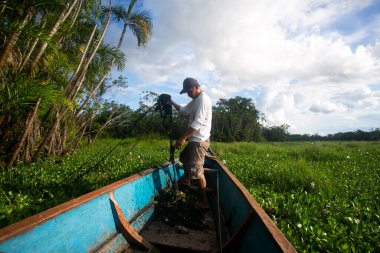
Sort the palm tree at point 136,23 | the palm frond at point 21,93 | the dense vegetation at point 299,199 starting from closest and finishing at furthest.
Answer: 1. the dense vegetation at point 299,199
2. the palm frond at point 21,93
3. the palm tree at point 136,23

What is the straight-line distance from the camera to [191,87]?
394cm

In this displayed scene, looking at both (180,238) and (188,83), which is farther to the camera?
(188,83)

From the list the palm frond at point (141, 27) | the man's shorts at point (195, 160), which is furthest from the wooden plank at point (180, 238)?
the palm frond at point (141, 27)

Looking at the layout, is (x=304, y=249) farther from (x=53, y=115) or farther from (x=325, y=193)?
(x=53, y=115)

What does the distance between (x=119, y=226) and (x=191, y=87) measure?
2205 millimetres

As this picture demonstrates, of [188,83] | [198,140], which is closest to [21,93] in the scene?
[188,83]

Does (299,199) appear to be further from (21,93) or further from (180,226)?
(21,93)

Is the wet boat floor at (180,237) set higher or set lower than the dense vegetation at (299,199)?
lower

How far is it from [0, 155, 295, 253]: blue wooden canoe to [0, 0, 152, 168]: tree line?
3469 millimetres

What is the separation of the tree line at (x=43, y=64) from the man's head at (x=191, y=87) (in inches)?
115

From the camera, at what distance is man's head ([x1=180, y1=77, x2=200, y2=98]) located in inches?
155

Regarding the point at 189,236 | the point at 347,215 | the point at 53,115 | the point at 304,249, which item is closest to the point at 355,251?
the point at 304,249

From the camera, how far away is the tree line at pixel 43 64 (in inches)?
197

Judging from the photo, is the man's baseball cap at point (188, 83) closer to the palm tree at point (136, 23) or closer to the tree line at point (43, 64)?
the tree line at point (43, 64)
